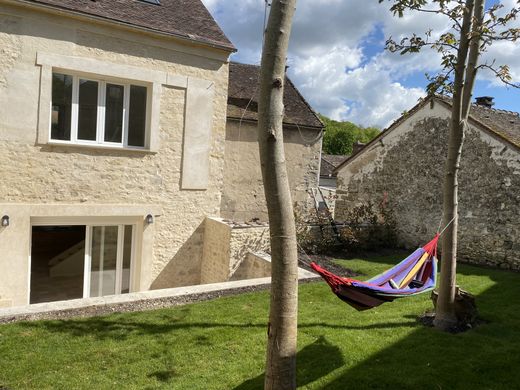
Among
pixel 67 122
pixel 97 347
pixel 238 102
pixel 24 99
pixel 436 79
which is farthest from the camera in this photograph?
pixel 238 102

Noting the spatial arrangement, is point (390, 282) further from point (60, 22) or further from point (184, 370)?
point (60, 22)

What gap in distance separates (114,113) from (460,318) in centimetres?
747

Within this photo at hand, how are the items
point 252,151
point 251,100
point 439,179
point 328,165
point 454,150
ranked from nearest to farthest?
point 454,150 < point 439,179 < point 252,151 < point 251,100 < point 328,165

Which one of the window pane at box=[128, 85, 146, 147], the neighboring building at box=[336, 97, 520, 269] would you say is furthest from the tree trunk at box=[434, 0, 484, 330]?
the window pane at box=[128, 85, 146, 147]

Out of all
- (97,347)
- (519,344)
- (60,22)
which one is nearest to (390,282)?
(519,344)

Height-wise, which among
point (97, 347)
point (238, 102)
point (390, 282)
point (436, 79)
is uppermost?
point (238, 102)

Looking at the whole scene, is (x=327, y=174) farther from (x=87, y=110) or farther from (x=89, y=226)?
(x=87, y=110)

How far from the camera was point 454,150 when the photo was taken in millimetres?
5676

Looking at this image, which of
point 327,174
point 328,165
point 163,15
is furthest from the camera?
point 328,165

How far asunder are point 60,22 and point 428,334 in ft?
27.4

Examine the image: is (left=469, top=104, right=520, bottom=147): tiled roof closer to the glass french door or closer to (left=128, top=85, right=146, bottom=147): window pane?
(left=128, top=85, right=146, bottom=147): window pane

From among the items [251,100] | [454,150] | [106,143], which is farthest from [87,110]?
[454,150]

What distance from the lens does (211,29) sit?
10125mm

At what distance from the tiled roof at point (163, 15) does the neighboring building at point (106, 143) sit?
33 mm
